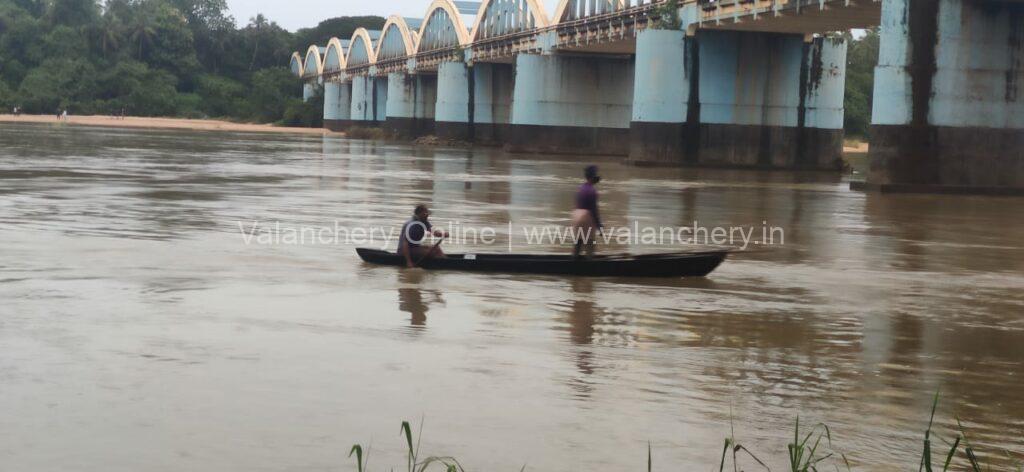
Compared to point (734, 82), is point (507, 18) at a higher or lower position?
higher

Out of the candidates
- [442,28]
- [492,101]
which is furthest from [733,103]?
[442,28]

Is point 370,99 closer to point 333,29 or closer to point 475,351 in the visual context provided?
point 333,29

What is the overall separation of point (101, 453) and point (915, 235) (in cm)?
1922

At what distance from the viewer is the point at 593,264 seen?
55.1ft

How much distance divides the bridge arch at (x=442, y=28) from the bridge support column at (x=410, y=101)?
205 inches

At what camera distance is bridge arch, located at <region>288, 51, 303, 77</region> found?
162175 mm

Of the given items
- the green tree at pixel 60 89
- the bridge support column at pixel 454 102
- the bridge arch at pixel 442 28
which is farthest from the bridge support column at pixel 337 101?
the bridge support column at pixel 454 102

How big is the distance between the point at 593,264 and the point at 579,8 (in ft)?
189

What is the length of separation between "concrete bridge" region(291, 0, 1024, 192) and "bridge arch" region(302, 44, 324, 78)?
42.8 meters

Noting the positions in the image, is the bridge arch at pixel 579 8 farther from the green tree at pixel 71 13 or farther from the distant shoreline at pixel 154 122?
the green tree at pixel 71 13

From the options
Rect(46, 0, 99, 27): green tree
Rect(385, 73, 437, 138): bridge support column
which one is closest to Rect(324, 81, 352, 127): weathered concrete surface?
Rect(385, 73, 437, 138): bridge support column

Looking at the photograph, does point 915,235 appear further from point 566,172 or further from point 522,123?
point 522,123

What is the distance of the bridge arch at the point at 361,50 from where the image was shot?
12765 centimetres

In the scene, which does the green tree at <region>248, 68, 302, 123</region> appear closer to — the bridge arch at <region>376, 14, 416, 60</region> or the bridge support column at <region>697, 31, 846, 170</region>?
the bridge arch at <region>376, 14, 416, 60</region>
